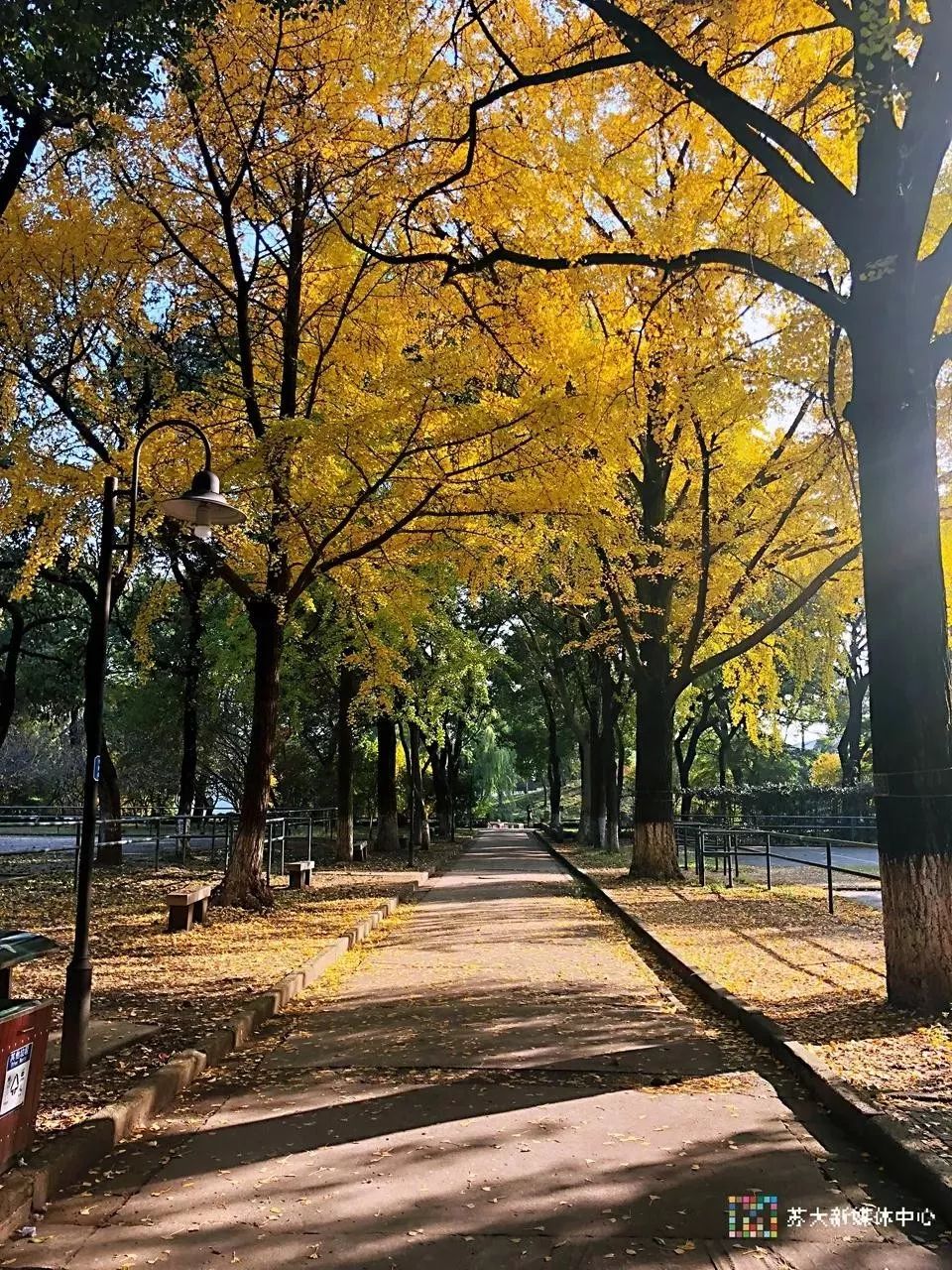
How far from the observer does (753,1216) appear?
158 inches

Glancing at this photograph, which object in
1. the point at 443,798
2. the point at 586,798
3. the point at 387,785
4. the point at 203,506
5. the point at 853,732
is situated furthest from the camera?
the point at 853,732

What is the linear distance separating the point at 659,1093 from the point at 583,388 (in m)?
8.15

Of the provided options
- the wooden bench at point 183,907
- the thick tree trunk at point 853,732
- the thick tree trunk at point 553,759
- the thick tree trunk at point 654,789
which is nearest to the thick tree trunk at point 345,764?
the thick tree trunk at point 654,789

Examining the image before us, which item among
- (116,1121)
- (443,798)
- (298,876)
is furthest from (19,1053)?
(443,798)

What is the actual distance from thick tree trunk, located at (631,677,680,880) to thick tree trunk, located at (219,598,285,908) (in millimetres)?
7583

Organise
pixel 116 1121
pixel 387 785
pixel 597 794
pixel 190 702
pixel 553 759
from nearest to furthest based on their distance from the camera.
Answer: pixel 116 1121 → pixel 190 702 → pixel 387 785 → pixel 597 794 → pixel 553 759

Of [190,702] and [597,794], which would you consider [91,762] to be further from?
[597,794]

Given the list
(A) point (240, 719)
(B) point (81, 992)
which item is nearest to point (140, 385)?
(B) point (81, 992)

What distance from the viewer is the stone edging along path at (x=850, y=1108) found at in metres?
4.16

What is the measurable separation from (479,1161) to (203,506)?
4480 millimetres

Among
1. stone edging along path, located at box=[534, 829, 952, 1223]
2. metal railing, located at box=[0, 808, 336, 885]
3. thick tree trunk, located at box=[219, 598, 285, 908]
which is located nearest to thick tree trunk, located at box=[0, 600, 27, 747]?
metal railing, located at box=[0, 808, 336, 885]

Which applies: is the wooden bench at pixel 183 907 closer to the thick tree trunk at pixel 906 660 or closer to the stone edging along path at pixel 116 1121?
the stone edging along path at pixel 116 1121

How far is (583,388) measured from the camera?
11.4 metres

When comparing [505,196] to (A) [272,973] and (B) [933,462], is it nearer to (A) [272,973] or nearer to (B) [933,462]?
(B) [933,462]
